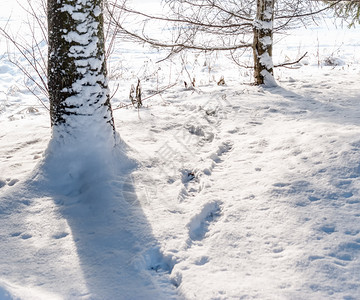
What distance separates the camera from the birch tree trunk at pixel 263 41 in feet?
17.3

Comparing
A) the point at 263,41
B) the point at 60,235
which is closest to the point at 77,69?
the point at 60,235

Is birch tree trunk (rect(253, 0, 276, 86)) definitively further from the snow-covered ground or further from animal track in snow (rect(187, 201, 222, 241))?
animal track in snow (rect(187, 201, 222, 241))

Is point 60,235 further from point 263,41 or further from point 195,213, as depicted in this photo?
point 263,41

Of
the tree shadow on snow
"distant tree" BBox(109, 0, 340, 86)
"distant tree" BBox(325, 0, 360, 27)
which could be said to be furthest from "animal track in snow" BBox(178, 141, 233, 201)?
"distant tree" BBox(325, 0, 360, 27)

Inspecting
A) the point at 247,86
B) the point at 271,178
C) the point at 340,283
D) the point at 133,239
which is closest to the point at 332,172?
the point at 271,178

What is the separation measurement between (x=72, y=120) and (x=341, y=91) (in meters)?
3.84

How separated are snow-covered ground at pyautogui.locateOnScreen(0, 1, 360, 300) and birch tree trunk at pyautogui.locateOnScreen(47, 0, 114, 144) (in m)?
0.39

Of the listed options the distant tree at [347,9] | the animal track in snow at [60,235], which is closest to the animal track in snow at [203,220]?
the animal track in snow at [60,235]

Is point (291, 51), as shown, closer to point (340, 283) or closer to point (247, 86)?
point (247, 86)

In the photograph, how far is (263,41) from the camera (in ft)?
17.9

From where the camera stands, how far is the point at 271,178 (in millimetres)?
2684

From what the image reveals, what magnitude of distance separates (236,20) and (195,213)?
431 cm

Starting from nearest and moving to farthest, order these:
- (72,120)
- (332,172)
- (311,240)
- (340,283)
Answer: (340,283), (311,240), (332,172), (72,120)

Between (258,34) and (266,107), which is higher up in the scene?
(258,34)
